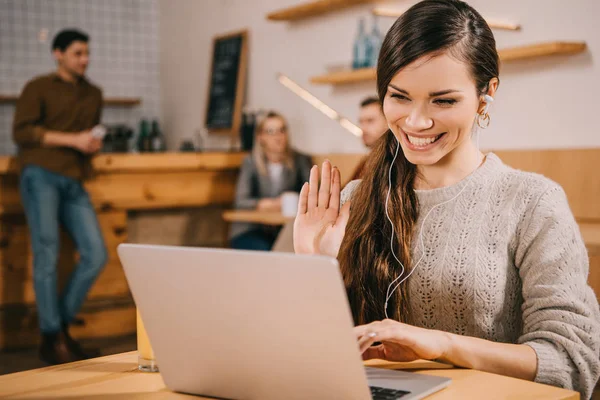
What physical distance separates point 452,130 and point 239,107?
3.97 meters

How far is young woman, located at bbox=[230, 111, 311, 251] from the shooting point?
170 inches

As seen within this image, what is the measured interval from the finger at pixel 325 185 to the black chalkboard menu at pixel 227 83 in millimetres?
3906

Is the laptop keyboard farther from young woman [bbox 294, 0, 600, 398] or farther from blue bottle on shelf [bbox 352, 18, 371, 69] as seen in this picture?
blue bottle on shelf [bbox 352, 18, 371, 69]

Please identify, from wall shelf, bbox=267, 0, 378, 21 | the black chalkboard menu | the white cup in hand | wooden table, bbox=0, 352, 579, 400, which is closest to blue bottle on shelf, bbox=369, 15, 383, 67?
wall shelf, bbox=267, 0, 378, 21

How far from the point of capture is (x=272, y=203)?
425 cm

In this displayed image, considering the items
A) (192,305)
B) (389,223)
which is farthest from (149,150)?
(192,305)

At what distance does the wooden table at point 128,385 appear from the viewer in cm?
98

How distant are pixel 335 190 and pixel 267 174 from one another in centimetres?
311

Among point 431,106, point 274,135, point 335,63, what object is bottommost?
point 274,135

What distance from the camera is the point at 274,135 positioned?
4371 mm

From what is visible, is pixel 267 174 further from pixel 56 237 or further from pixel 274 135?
pixel 56 237

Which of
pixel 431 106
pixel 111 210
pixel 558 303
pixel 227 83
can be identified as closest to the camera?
pixel 558 303

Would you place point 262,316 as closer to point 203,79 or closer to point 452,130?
point 452,130

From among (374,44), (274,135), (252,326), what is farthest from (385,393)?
(274,135)
